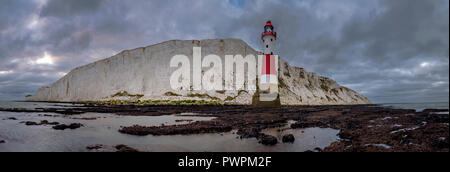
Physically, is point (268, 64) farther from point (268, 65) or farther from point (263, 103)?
point (263, 103)

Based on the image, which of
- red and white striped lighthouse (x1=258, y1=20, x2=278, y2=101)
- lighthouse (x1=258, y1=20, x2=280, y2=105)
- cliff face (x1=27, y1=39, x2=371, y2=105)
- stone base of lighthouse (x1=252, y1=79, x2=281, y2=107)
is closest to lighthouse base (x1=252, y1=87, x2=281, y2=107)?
stone base of lighthouse (x1=252, y1=79, x2=281, y2=107)

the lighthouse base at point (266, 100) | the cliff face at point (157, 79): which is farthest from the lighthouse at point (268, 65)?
the cliff face at point (157, 79)

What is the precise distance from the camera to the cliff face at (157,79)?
6006 cm

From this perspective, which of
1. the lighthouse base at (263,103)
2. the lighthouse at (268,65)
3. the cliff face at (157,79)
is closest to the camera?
the lighthouse base at (263,103)

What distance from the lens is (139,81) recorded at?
65062 mm

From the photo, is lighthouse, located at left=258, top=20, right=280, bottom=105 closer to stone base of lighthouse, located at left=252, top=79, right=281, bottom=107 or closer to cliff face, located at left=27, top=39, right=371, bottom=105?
stone base of lighthouse, located at left=252, top=79, right=281, bottom=107

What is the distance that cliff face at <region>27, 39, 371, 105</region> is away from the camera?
197 feet

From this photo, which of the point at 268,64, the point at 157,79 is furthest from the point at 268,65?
the point at 157,79

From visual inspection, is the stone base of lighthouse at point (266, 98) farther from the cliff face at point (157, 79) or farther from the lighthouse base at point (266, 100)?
the cliff face at point (157, 79)

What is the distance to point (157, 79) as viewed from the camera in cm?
6288

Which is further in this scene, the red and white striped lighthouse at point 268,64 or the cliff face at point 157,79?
the cliff face at point 157,79
